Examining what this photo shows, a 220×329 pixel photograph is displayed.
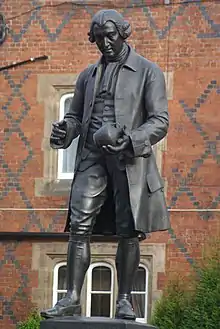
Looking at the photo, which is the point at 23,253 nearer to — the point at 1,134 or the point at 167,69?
the point at 1,134

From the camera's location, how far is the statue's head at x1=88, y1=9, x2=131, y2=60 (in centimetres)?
649

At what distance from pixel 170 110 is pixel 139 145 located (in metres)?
8.88

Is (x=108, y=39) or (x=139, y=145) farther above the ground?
(x=108, y=39)

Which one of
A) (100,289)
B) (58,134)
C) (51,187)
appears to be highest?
(51,187)

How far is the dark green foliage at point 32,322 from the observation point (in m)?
14.2

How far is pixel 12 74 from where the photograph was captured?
15547 millimetres

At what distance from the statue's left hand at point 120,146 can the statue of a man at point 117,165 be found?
6cm

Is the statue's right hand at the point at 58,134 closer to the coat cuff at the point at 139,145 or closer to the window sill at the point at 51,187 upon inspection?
the coat cuff at the point at 139,145

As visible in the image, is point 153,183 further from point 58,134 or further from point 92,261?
point 92,261

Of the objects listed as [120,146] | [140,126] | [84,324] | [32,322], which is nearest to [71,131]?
[140,126]

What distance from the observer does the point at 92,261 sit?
15.1 metres

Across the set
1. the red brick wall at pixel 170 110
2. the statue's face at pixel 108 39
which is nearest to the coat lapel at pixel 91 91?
the statue's face at pixel 108 39

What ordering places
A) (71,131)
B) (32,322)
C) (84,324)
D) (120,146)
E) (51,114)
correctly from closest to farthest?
1. (84,324)
2. (120,146)
3. (71,131)
4. (32,322)
5. (51,114)

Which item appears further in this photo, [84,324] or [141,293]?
[141,293]
